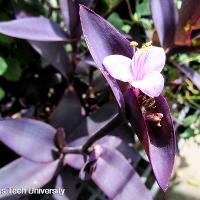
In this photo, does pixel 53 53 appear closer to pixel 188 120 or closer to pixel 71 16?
pixel 71 16

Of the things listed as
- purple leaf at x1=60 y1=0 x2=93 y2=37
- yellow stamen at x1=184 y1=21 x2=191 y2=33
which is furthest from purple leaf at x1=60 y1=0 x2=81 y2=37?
yellow stamen at x1=184 y1=21 x2=191 y2=33

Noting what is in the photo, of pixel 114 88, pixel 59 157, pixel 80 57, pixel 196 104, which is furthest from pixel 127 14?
pixel 114 88

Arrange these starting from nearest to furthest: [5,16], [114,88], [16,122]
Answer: [114,88] → [16,122] → [5,16]

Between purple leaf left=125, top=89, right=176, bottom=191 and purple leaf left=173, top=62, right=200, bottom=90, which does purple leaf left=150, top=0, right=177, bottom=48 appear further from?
purple leaf left=125, top=89, right=176, bottom=191

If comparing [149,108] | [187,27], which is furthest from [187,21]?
[149,108]

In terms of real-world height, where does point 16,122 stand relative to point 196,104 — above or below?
above

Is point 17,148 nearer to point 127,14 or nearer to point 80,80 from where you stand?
point 80,80

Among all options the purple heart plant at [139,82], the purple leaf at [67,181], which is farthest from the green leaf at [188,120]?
Result: the purple heart plant at [139,82]

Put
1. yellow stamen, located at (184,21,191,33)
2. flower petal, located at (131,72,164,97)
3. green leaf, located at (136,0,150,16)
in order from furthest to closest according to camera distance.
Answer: green leaf, located at (136,0,150,16)
yellow stamen, located at (184,21,191,33)
flower petal, located at (131,72,164,97)
